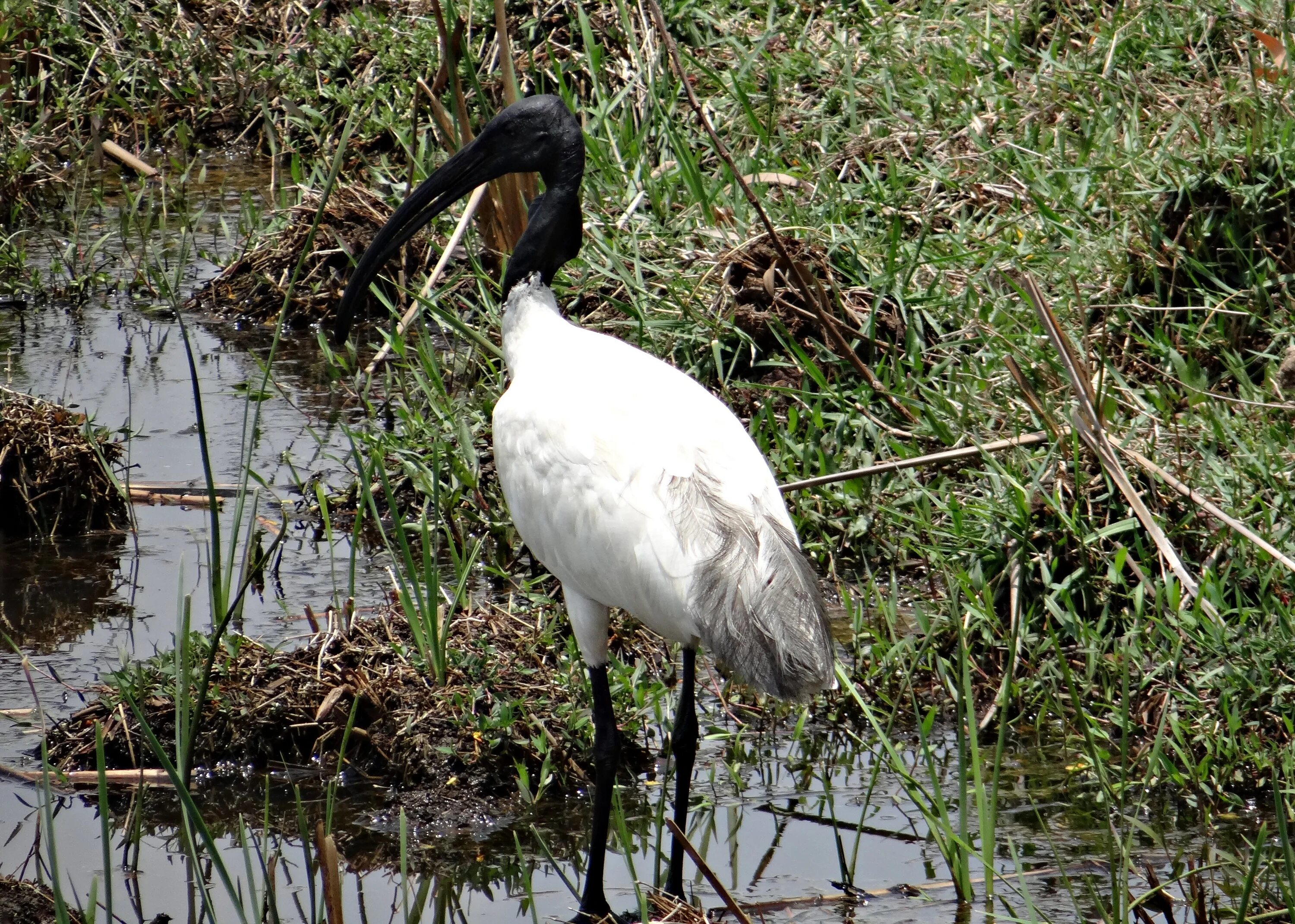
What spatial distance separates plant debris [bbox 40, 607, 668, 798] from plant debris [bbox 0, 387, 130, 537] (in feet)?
4.41

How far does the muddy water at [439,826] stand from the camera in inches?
143

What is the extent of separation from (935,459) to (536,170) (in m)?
1.36

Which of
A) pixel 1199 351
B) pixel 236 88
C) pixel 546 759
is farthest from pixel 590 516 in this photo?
pixel 236 88

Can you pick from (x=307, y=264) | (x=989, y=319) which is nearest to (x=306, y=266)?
(x=307, y=264)

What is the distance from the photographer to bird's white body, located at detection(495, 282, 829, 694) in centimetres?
362

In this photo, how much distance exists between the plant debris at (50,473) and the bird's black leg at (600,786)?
7.39 ft

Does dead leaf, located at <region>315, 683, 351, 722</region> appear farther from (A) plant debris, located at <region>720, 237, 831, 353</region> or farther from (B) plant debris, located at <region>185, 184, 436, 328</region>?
(B) plant debris, located at <region>185, 184, 436, 328</region>

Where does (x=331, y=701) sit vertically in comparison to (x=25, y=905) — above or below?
above

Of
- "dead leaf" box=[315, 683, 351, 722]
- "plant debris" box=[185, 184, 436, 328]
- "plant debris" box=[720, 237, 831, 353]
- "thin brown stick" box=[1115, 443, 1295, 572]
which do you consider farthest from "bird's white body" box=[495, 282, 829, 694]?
"plant debris" box=[185, 184, 436, 328]

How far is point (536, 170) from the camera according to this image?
4.66 metres

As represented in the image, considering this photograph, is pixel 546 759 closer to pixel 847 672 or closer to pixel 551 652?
pixel 551 652

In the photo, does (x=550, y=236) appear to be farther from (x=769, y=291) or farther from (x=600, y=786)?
(x=600, y=786)

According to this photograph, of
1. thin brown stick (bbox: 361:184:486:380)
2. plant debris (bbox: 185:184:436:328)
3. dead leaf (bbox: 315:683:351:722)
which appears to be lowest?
dead leaf (bbox: 315:683:351:722)

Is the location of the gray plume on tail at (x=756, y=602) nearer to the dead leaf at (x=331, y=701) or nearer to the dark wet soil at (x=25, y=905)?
the dead leaf at (x=331, y=701)
